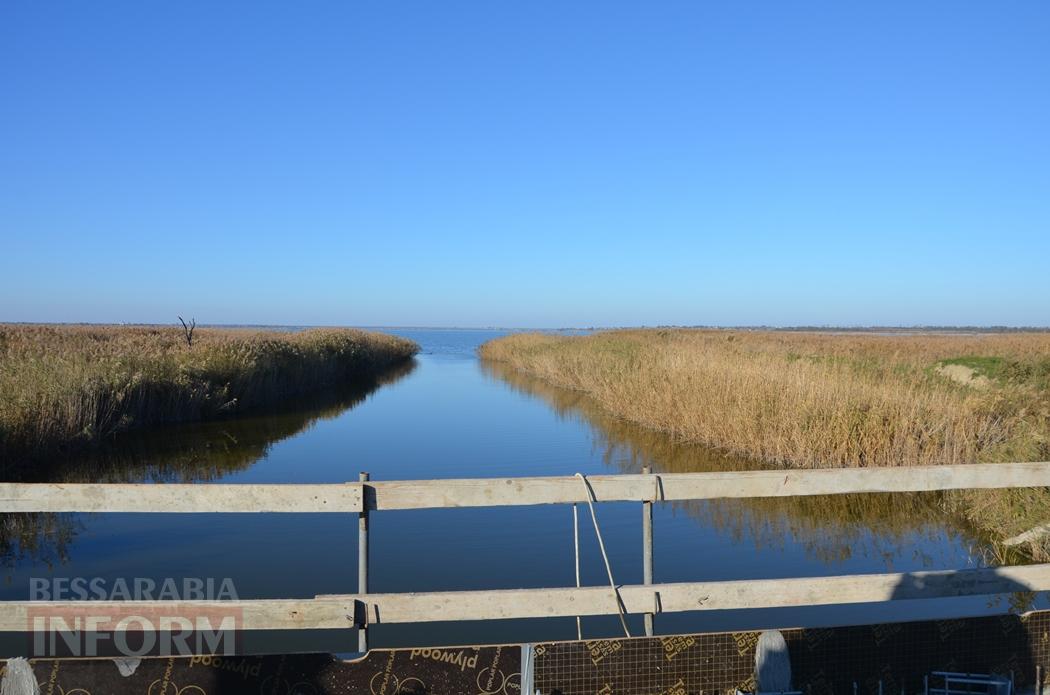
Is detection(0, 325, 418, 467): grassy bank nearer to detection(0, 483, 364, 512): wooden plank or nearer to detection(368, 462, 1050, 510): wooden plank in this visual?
detection(0, 483, 364, 512): wooden plank

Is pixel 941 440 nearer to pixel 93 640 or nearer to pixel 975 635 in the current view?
pixel 975 635

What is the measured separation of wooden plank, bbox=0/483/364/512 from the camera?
3.84 m

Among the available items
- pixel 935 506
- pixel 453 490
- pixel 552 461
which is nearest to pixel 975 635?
pixel 453 490

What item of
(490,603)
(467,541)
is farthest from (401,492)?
(467,541)

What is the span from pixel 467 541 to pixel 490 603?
521cm

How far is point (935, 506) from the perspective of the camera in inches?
397

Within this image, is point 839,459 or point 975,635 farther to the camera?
point 839,459

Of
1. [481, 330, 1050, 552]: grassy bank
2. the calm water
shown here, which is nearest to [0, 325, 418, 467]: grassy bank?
the calm water

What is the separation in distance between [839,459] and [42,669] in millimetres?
10371

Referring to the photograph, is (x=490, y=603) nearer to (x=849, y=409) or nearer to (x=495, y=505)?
(x=495, y=505)

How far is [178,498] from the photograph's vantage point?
3.92 metres

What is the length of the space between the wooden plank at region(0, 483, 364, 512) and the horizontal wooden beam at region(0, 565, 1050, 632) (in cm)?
45

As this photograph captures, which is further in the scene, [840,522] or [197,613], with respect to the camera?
[840,522]

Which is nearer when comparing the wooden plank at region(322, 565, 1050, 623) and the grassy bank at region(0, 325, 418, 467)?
the wooden plank at region(322, 565, 1050, 623)
